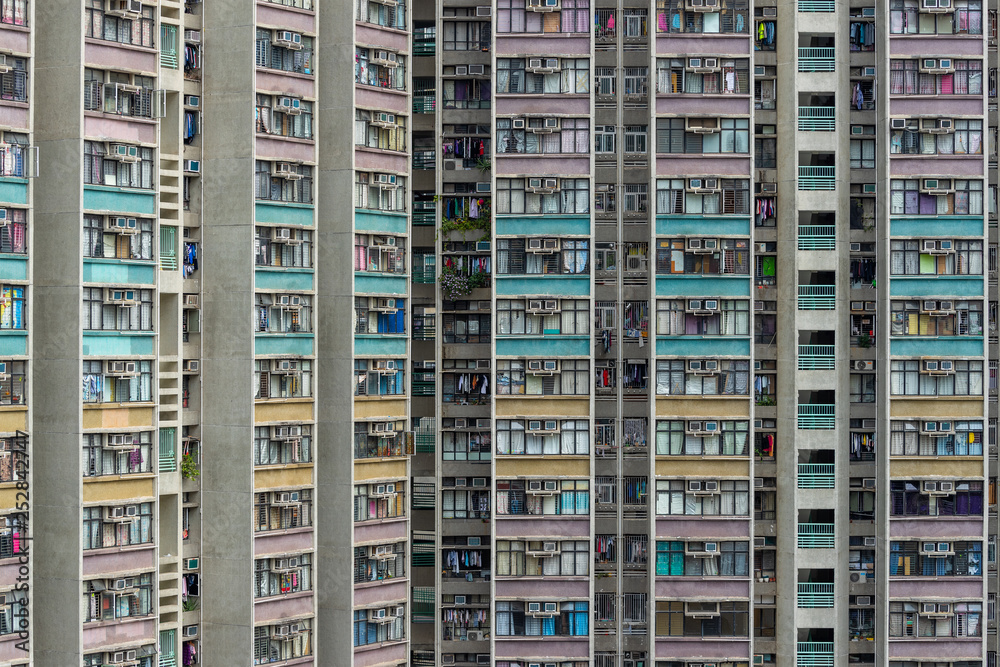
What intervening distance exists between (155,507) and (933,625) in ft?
89.4

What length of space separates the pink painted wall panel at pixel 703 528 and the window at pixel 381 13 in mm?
19826

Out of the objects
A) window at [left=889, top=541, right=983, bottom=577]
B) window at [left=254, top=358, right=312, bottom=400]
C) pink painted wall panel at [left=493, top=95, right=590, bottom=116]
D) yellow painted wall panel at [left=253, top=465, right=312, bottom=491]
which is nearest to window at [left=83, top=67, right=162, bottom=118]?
window at [left=254, top=358, right=312, bottom=400]

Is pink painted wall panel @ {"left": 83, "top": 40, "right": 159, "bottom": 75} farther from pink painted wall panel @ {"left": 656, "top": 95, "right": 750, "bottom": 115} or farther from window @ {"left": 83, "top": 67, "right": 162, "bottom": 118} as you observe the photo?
pink painted wall panel @ {"left": 656, "top": 95, "right": 750, "bottom": 115}

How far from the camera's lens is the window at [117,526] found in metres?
40.5

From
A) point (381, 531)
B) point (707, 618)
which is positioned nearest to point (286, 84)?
point (381, 531)

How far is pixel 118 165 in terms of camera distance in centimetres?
4125

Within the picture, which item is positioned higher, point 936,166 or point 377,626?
point 936,166

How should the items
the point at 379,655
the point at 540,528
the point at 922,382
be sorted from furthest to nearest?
1. the point at 922,382
2. the point at 540,528
3. the point at 379,655

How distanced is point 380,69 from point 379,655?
20211 millimetres

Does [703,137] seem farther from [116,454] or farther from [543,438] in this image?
[116,454]

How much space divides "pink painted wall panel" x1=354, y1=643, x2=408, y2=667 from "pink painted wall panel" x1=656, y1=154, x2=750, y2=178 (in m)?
19.0

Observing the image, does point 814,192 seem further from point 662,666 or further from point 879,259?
point 662,666

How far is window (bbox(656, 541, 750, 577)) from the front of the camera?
47.7m

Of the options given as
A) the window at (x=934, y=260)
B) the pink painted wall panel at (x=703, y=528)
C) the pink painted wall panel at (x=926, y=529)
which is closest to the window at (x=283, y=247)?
the pink painted wall panel at (x=703, y=528)
